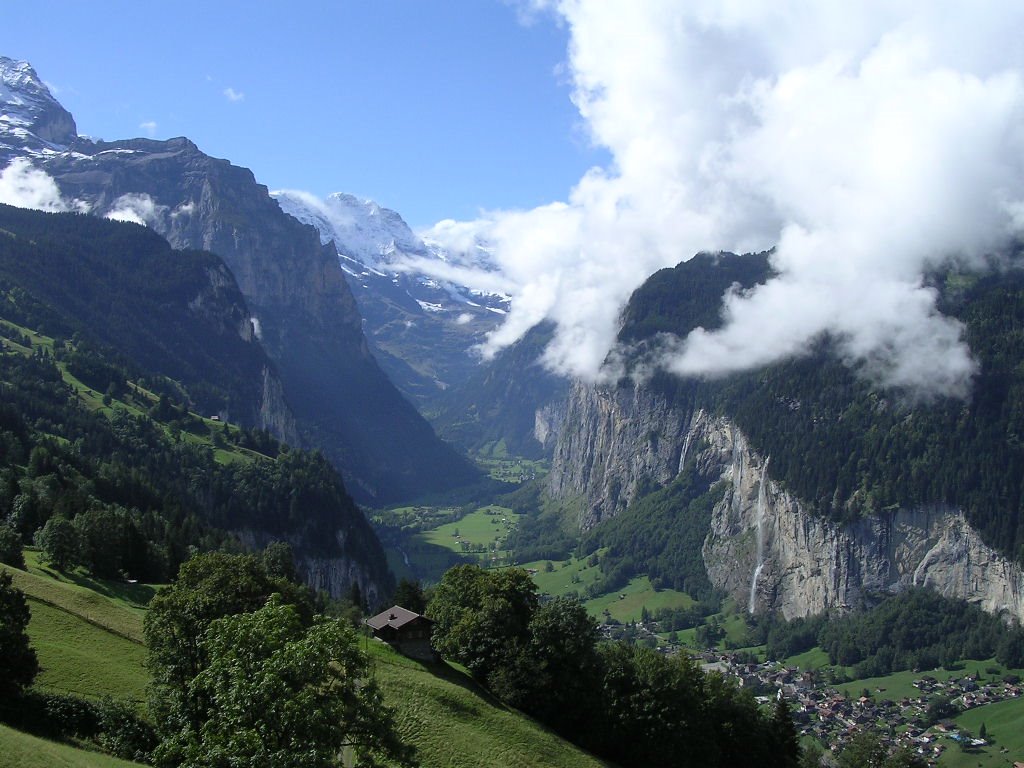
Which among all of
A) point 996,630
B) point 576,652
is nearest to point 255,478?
point 576,652

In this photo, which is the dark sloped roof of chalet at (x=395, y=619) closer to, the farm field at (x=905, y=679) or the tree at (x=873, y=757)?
the tree at (x=873, y=757)

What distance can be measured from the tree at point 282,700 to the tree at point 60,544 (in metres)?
45.8

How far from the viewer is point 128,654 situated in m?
58.2

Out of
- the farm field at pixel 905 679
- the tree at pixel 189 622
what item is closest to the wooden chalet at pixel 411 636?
the tree at pixel 189 622

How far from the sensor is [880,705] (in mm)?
165250

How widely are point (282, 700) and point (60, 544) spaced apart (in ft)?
177

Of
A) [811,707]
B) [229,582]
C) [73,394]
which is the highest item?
[73,394]

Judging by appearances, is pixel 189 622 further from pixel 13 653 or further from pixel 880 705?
pixel 880 705

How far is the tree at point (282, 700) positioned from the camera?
34.5m

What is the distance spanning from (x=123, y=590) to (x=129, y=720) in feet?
117

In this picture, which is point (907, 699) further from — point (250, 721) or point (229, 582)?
point (250, 721)

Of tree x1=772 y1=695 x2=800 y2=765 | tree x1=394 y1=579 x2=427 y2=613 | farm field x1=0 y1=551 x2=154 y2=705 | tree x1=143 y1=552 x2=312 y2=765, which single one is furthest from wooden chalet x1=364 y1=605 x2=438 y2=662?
tree x1=772 y1=695 x2=800 y2=765

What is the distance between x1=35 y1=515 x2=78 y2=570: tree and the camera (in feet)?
259

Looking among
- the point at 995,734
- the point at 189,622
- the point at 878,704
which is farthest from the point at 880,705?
the point at 189,622
